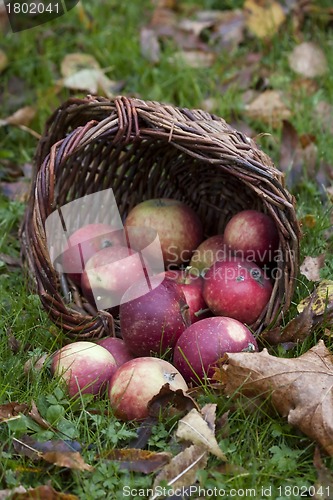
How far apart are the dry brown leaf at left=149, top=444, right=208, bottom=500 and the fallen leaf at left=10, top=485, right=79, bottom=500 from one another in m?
0.21

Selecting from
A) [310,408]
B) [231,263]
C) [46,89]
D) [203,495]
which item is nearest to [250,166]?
[231,263]

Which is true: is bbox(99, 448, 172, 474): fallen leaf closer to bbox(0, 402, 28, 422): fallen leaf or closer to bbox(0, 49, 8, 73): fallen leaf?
bbox(0, 402, 28, 422): fallen leaf

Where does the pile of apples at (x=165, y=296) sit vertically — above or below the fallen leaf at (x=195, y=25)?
below

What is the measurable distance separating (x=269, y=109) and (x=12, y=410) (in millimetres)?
2012

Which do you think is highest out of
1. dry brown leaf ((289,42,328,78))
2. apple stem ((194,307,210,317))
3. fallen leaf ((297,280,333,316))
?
dry brown leaf ((289,42,328,78))

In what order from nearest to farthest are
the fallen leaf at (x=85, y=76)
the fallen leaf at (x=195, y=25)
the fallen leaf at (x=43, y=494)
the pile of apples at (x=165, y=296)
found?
the fallen leaf at (x=43, y=494) < the pile of apples at (x=165, y=296) < the fallen leaf at (x=85, y=76) < the fallen leaf at (x=195, y=25)

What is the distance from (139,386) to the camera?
1.85 m

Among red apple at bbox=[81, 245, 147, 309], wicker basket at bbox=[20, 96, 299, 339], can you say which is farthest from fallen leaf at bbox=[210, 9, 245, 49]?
red apple at bbox=[81, 245, 147, 309]

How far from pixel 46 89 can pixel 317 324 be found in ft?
6.70

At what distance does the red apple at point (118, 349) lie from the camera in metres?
2.07

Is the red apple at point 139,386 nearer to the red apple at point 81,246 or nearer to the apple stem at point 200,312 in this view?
the apple stem at point 200,312

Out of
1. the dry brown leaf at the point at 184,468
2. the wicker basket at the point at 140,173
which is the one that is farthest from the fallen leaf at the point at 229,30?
the dry brown leaf at the point at 184,468

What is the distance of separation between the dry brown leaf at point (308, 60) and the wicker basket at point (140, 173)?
129 centimetres

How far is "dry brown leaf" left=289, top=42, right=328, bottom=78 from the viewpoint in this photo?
357 cm
